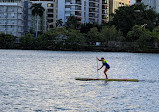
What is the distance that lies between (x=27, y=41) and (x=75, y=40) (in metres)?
22.0

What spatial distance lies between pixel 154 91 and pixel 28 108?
15.9m

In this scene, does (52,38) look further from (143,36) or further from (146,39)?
(146,39)

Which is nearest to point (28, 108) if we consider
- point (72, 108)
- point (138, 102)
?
point (72, 108)

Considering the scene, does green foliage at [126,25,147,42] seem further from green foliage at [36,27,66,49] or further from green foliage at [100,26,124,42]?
green foliage at [36,27,66,49]

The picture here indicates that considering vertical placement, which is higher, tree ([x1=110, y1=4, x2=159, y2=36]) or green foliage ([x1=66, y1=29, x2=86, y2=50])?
tree ([x1=110, y1=4, x2=159, y2=36])

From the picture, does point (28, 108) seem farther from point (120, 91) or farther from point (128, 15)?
point (128, 15)

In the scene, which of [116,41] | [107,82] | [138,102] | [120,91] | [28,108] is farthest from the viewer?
[116,41]

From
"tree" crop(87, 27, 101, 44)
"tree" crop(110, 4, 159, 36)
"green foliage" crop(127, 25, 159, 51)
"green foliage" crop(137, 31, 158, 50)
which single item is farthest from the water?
"tree" crop(110, 4, 159, 36)

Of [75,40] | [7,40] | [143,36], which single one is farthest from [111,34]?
[7,40]

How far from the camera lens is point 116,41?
186m

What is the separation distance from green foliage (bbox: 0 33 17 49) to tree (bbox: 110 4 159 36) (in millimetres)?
44934

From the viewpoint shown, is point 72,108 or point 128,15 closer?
Result: point 72,108

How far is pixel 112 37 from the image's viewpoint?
185000 mm

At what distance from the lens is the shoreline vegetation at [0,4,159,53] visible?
585ft
